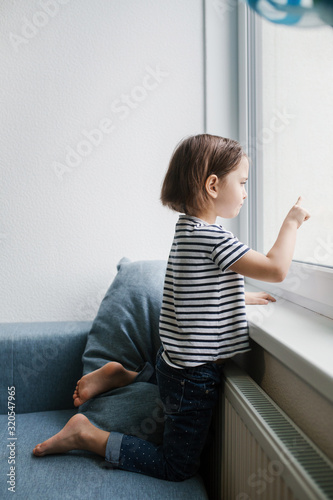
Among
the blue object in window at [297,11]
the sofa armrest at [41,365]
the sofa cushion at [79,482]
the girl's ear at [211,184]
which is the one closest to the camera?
the blue object in window at [297,11]

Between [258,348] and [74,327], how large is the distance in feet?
2.35

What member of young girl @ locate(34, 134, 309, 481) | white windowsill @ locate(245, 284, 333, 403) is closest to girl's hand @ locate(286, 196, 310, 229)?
young girl @ locate(34, 134, 309, 481)

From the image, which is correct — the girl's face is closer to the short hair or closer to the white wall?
the short hair

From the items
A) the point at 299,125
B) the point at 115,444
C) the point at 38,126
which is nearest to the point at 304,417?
the point at 115,444

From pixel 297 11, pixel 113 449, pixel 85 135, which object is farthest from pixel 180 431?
pixel 85 135

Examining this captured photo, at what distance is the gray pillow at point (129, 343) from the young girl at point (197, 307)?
0.08 metres

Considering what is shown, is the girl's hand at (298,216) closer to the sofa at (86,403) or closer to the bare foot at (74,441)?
the sofa at (86,403)

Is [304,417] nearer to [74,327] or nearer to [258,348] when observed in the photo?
[258,348]

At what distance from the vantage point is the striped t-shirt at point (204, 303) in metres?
0.98

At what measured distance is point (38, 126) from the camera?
5.29ft

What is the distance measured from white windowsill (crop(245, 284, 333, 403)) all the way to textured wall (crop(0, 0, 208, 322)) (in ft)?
2.27

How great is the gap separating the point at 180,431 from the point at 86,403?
36 cm

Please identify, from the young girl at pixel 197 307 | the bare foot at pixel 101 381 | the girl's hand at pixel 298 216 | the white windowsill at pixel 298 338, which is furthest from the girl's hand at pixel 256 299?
the bare foot at pixel 101 381

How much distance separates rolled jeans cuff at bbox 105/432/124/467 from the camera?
1007mm
